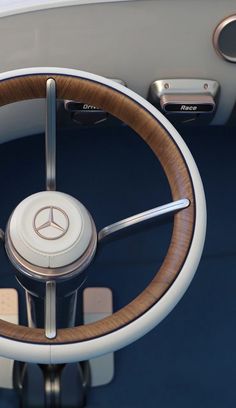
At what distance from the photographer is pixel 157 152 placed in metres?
0.92

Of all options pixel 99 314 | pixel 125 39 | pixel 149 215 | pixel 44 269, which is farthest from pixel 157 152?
pixel 99 314

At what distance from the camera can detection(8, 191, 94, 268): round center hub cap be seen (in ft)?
2.68

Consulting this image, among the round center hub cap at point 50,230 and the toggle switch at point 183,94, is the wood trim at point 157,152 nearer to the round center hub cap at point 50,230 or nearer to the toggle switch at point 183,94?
the round center hub cap at point 50,230

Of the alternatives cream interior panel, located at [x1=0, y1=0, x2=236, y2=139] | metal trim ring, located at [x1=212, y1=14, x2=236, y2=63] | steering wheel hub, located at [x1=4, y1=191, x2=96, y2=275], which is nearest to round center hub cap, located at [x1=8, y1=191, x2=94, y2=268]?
steering wheel hub, located at [x1=4, y1=191, x2=96, y2=275]

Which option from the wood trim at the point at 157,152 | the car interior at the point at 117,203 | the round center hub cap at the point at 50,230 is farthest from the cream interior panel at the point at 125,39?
the round center hub cap at the point at 50,230

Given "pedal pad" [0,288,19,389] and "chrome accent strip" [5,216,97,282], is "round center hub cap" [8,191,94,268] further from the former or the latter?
"pedal pad" [0,288,19,389]

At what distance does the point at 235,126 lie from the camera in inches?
63.0

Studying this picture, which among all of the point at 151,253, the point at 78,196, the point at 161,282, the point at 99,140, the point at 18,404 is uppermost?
the point at 99,140

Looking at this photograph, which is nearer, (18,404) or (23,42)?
(23,42)

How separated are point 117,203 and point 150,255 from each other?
136 millimetres

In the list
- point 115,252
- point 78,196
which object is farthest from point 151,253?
point 78,196

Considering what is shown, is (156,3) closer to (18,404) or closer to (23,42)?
(23,42)

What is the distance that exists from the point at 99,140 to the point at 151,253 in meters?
0.28

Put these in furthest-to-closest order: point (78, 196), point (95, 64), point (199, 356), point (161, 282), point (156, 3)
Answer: point (78, 196)
point (199, 356)
point (95, 64)
point (156, 3)
point (161, 282)
